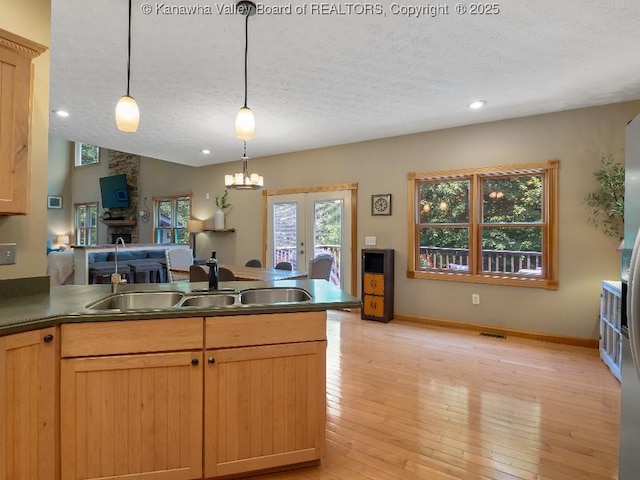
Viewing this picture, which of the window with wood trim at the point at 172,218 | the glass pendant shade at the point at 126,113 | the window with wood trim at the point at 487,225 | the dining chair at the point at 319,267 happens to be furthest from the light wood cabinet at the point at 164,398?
the window with wood trim at the point at 172,218

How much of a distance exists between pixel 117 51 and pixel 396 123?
3.02 m

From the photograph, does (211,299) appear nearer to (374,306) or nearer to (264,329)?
(264,329)

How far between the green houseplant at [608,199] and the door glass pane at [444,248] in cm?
132

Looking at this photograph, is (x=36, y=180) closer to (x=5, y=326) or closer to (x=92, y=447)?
(x=5, y=326)

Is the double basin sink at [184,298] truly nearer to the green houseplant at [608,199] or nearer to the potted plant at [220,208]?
the green houseplant at [608,199]

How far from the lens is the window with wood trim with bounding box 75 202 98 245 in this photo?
10.4 meters

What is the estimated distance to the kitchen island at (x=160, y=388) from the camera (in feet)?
4.74

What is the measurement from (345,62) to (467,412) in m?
2.73

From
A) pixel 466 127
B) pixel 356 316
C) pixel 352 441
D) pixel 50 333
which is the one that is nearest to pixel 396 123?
pixel 466 127

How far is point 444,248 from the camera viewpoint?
4.74 meters

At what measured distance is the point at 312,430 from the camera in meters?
1.79

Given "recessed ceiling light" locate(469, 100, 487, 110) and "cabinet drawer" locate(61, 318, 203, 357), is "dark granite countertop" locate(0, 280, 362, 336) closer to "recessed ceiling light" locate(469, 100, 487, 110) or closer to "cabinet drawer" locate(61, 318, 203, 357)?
"cabinet drawer" locate(61, 318, 203, 357)

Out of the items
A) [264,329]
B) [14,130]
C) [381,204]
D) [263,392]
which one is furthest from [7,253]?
[381,204]

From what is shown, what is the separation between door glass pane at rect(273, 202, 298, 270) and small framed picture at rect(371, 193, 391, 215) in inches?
55.6
